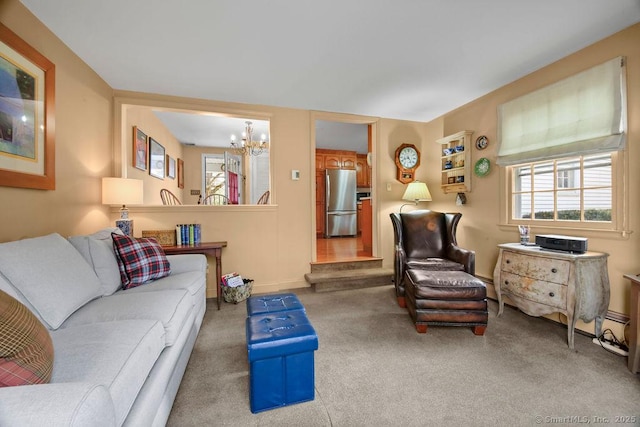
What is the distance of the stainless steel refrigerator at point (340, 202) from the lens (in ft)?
21.5

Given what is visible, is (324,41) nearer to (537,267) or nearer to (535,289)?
(537,267)

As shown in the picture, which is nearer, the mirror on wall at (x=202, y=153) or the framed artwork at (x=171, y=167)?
the mirror on wall at (x=202, y=153)

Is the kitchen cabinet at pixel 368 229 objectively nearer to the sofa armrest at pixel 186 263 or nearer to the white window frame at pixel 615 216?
the white window frame at pixel 615 216

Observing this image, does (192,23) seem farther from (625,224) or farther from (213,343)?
(625,224)

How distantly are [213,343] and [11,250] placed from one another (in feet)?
4.51

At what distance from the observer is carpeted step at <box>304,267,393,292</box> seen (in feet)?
11.3

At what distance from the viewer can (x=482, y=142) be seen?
317 centimetres

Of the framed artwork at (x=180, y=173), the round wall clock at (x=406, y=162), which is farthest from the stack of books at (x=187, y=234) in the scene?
the framed artwork at (x=180, y=173)

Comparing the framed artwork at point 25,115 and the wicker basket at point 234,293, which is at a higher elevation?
the framed artwork at point 25,115

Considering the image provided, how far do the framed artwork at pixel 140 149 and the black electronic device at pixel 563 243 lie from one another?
4474 mm

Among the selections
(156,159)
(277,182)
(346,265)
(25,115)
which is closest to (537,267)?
(346,265)

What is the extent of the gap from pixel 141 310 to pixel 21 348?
28.0 inches

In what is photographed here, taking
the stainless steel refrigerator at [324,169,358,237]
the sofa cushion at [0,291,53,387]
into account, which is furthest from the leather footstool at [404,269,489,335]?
the stainless steel refrigerator at [324,169,358,237]

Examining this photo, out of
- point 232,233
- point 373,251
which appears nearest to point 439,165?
point 373,251
